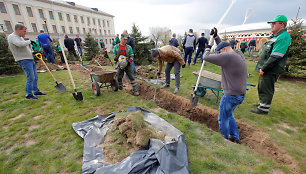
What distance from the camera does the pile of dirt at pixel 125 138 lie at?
2179 millimetres

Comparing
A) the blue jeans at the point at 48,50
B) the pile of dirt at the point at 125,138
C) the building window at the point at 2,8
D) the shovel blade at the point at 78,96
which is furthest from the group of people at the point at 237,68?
the building window at the point at 2,8

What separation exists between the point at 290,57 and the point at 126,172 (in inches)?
391

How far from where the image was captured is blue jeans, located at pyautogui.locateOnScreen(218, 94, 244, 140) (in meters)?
2.59

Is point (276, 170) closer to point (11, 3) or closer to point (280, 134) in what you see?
point (280, 134)

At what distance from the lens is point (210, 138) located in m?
2.78

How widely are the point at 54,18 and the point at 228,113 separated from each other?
1719 inches

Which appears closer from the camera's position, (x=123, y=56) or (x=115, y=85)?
(x=123, y=56)

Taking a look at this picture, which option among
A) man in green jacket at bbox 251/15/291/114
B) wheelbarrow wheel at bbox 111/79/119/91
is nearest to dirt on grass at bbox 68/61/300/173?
wheelbarrow wheel at bbox 111/79/119/91

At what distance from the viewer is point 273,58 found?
3227 mm

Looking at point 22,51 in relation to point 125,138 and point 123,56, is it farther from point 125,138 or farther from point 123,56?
point 125,138

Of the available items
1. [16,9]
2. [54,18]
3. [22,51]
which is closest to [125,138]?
[22,51]

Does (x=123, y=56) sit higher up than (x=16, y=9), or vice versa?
(x=16, y=9)

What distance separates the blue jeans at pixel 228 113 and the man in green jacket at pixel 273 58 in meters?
1.53

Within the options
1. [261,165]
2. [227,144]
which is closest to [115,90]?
[227,144]
